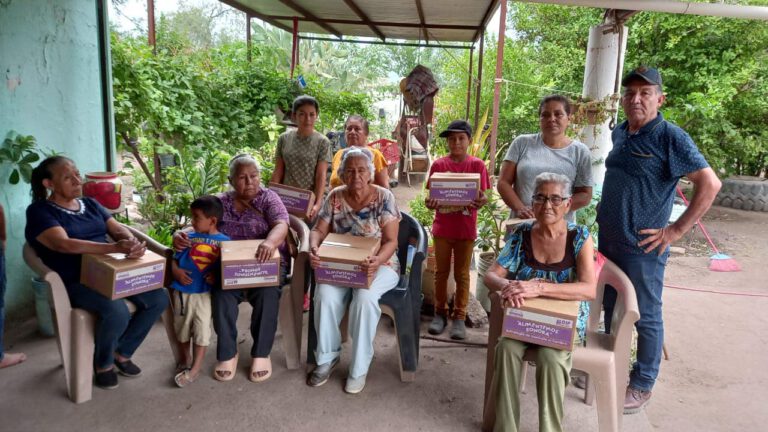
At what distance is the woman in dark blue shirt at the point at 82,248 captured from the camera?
8.52ft

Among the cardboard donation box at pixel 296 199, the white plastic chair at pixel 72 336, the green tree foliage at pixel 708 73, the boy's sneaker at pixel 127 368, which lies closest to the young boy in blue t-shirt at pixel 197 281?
the boy's sneaker at pixel 127 368

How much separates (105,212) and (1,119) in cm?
108

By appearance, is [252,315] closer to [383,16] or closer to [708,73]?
[383,16]

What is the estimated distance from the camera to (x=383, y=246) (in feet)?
9.74

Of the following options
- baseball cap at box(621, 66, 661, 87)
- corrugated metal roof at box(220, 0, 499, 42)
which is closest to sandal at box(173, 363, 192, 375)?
baseball cap at box(621, 66, 661, 87)

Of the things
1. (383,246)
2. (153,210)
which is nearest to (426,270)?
(383,246)

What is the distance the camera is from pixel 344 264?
2.69 meters

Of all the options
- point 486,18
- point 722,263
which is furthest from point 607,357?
point 486,18

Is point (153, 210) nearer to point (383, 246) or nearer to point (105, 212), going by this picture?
point (105, 212)

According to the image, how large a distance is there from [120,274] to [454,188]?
1892mm

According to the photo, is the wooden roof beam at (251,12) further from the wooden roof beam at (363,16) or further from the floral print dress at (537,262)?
the floral print dress at (537,262)

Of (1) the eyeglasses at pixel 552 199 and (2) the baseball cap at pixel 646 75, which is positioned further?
(2) the baseball cap at pixel 646 75

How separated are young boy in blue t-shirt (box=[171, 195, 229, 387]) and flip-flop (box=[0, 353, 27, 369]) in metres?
0.93

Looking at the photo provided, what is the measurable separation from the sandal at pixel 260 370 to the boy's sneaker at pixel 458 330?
125 centimetres
